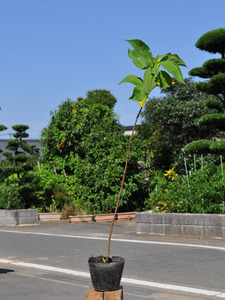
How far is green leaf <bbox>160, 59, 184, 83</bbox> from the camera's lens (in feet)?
13.3

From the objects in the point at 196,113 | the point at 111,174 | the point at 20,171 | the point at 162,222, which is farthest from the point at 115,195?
the point at 196,113

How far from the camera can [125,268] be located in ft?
28.3

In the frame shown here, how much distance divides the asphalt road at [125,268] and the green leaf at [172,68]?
3535 mm

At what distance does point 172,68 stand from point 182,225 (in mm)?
8799

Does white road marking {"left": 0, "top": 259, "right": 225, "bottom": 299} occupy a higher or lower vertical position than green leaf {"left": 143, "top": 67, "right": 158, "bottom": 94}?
lower

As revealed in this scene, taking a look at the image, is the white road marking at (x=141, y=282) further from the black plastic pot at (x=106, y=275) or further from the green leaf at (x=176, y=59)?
the green leaf at (x=176, y=59)

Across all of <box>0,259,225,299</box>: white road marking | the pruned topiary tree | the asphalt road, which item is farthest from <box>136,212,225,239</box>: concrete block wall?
<box>0,259,225,299</box>: white road marking

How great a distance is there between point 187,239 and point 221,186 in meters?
1.69

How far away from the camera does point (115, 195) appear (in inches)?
705

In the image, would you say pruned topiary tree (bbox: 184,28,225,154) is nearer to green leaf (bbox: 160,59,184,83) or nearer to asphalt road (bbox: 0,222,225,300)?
asphalt road (bbox: 0,222,225,300)

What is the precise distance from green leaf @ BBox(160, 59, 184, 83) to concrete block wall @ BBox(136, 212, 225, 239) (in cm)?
802

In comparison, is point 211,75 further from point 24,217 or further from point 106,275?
point 106,275

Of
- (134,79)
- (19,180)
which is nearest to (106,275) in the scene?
(134,79)

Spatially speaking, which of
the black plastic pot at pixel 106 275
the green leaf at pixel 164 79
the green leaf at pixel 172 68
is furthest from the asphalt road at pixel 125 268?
the green leaf at pixel 172 68
